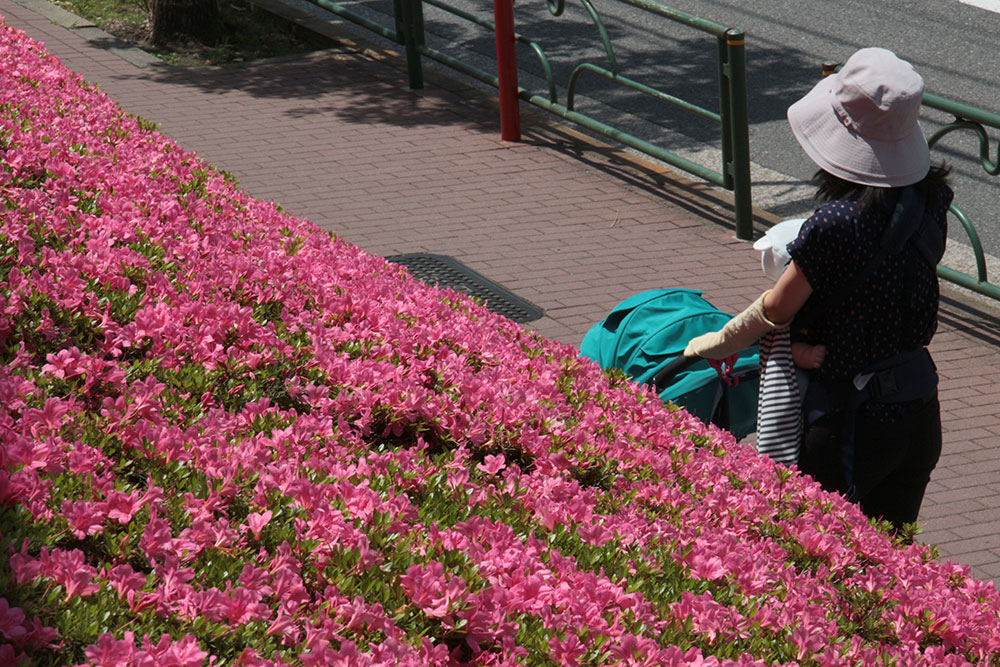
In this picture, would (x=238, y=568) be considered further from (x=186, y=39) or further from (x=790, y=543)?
(x=186, y=39)

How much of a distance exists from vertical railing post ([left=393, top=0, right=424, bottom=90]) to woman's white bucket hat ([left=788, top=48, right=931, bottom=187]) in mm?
7906

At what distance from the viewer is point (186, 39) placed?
13250 mm

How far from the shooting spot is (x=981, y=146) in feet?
23.3

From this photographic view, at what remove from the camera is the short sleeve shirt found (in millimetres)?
3639

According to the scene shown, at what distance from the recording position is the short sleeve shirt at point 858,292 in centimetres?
364

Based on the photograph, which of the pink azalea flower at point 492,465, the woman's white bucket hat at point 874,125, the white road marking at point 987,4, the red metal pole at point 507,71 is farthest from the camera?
the white road marking at point 987,4

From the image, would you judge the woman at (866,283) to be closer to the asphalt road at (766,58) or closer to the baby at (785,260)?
the baby at (785,260)

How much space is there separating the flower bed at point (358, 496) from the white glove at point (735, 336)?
253 millimetres

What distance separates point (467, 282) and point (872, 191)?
4.23 metres

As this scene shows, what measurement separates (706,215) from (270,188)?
306 centimetres

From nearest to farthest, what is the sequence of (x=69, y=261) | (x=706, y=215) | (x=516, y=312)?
(x=69, y=261), (x=516, y=312), (x=706, y=215)

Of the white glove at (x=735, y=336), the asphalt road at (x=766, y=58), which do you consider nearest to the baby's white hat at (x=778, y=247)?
the white glove at (x=735, y=336)

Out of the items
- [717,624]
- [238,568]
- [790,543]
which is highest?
[238,568]

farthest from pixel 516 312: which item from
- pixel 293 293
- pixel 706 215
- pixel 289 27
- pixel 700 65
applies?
pixel 289 27
